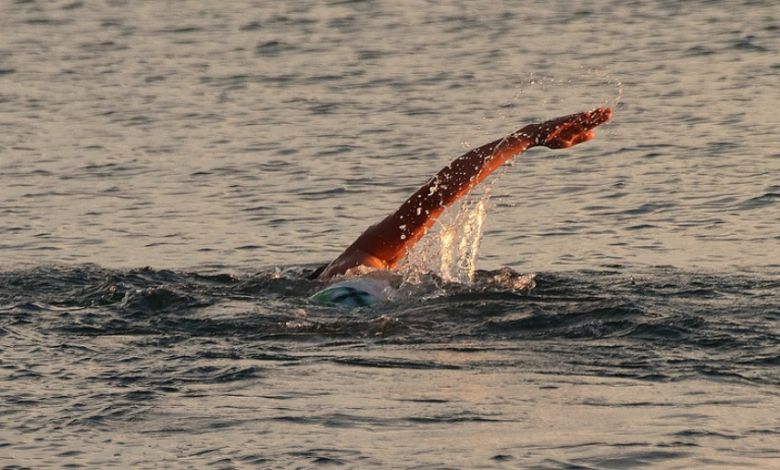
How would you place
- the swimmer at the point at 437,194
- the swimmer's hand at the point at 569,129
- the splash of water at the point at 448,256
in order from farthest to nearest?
the splash of water at the point at 448,256 < the swimmer at the point at 437,194 < the swimmer's hand at the point at 569,129

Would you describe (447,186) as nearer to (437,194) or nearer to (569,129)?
(437,194)

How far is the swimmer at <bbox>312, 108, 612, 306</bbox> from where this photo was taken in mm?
10180

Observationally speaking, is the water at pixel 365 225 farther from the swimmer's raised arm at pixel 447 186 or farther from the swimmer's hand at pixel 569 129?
the swimmer's hand at pixel 569 129

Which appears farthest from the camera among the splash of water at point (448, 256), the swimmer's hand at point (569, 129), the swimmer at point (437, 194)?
the splash of water at point (448, 256)

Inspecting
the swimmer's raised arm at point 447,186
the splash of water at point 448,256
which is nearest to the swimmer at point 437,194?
the swimmer's raised arm at point 447,186

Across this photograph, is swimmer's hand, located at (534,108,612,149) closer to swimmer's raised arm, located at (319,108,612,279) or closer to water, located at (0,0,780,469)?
swimmer's raised arm, located at (319,108,612,279)

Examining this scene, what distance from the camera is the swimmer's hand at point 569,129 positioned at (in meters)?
10.1

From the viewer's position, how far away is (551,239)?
1311 centimetres

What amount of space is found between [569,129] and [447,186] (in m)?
0.95

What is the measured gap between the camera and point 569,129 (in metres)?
10.2

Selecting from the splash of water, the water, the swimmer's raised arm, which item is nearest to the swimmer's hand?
the swimmer's raised arm

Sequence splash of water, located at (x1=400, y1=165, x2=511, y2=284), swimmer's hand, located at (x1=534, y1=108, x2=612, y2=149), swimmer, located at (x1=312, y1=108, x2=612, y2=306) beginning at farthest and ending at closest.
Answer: splash of water, located at (x1=400, y1=165, x2=511, y2=284)
swimmer, located at (x1=312, y1=108, x2=612, y2=306)
swimmer's hand, located at (x1=534, y1=108, x2=612, y2=149)

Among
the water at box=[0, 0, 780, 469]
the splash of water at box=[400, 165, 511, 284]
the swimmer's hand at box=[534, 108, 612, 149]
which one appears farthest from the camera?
the splash of water at box=[400, 165, 511, 284]

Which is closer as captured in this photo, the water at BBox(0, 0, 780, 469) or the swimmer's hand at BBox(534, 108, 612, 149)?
the water at BBox(0, 0, 780, 469)
